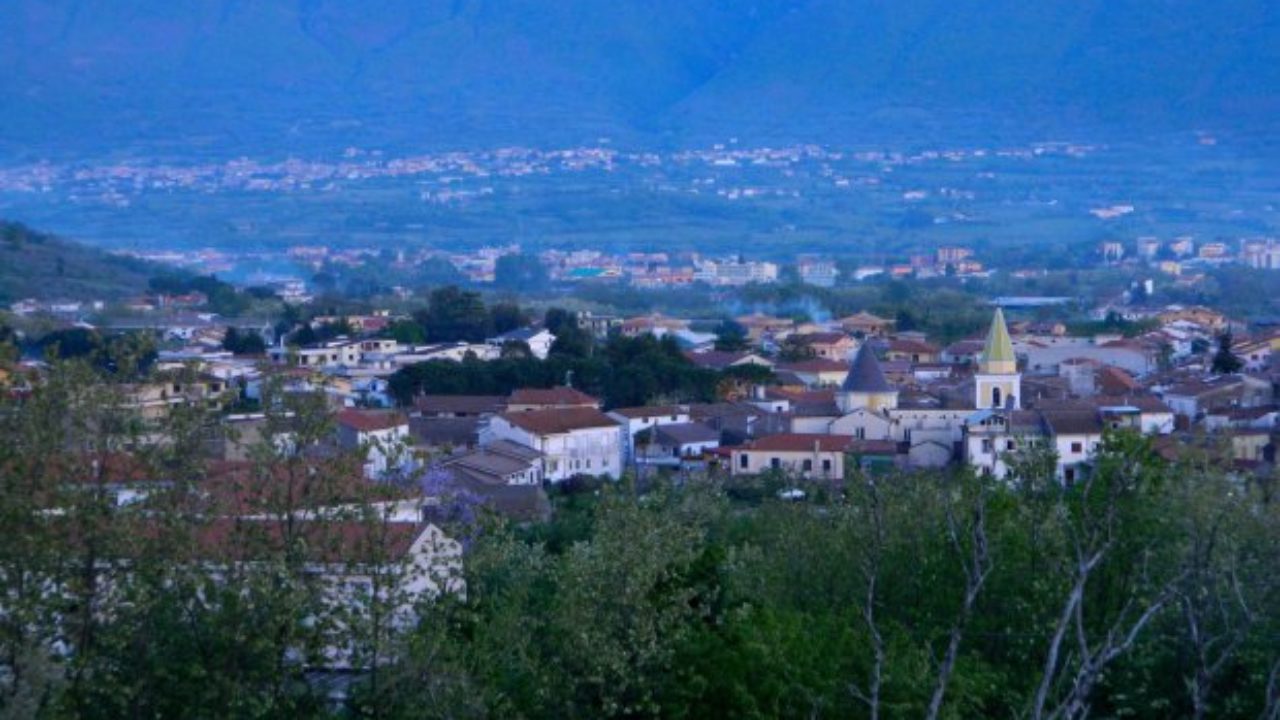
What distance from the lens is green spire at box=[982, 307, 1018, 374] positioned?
106ft

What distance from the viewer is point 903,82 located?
13188 cm

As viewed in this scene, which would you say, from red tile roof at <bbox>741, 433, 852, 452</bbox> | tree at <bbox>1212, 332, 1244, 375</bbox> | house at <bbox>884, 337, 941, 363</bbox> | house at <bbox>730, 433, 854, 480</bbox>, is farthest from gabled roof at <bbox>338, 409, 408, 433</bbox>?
house at <bbox>884, 337, 941, 363</bbox>

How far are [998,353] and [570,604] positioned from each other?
75.9ft

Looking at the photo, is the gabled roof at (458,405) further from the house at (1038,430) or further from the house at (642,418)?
the house at (1038,430)

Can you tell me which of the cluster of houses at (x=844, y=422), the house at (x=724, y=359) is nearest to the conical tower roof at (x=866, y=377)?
the cluster of houses at (x=844, y=422)

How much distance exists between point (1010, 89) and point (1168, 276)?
49.8 meters

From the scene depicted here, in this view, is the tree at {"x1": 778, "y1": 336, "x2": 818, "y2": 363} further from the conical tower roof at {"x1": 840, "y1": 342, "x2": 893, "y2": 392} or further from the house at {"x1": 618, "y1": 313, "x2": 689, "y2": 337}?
the conical tower roof at {"x1": 840, "y1": 342, "x2": 893, "y2": 392}

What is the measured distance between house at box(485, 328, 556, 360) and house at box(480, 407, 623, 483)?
11.4m

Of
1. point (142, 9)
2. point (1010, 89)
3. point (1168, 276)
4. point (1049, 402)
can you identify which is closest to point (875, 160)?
point (1010, 89)

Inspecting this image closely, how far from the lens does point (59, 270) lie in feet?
205

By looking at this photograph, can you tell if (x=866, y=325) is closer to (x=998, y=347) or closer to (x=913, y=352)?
(x=913, y=352)

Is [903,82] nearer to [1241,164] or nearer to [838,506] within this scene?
[1241,164]

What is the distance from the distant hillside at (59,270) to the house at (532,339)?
1494cm

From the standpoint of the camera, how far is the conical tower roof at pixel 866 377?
106 feet
